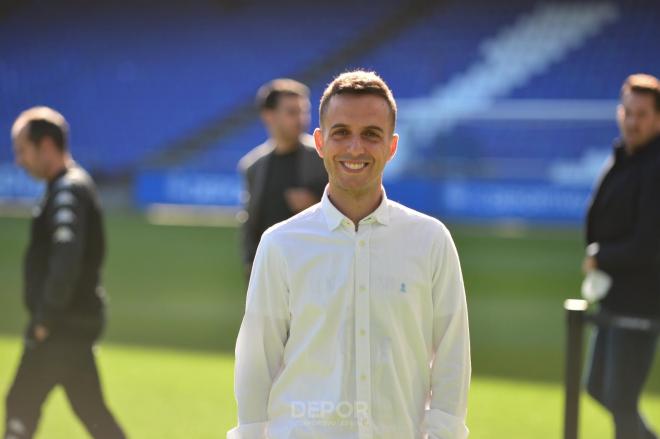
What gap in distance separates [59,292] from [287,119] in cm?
182

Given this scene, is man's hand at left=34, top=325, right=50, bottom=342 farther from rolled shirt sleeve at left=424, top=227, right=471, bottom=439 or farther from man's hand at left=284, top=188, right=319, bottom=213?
rolled shirt sleeve at left=424, top=227, right=471, bottom=439

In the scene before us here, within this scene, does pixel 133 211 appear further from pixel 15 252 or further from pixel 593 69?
pixel 593 69

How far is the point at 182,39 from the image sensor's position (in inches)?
1025

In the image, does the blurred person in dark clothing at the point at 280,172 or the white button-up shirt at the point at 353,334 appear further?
the blurred person in dark clothing at the point at 280,172

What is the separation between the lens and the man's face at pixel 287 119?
5.75 meters

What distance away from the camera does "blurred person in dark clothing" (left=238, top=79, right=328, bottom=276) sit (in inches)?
224

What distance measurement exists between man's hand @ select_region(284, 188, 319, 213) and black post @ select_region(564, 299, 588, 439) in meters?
1.85

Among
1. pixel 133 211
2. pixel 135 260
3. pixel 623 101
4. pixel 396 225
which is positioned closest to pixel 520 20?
pixel 133 211

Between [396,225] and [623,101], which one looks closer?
[396,225]

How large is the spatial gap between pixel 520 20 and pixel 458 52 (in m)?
1.71

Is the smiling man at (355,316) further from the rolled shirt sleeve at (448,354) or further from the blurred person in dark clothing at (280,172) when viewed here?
the blurred person in dark clothing at (280,172)

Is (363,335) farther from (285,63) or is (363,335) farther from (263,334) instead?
(285,63)

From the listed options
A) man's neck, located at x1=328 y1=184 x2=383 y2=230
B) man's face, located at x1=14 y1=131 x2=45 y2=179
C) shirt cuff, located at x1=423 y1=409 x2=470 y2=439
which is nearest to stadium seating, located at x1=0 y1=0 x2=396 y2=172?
man's face, located at x1=14 y1=131 x2=45 y2=179

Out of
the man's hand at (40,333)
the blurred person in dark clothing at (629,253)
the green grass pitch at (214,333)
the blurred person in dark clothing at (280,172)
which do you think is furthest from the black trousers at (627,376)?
the man's hand at (40,333)
